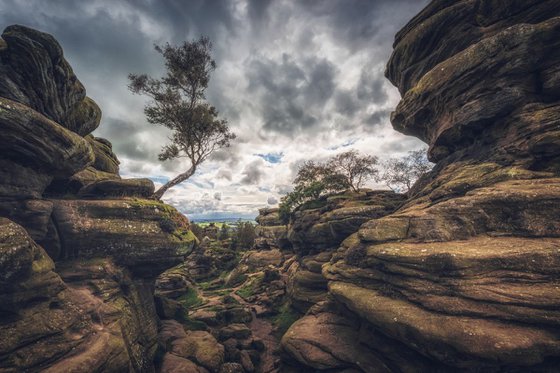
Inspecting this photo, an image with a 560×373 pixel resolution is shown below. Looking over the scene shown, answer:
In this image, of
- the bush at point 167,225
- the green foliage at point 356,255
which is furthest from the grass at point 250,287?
the green foliage at point 356,255

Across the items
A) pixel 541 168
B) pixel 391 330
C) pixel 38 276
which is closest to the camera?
pixel 38 276

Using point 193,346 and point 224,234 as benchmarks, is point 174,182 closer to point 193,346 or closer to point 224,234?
point 193,346

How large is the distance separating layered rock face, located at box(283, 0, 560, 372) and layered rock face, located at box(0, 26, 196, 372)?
51.0 feet

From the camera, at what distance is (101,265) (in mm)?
18609

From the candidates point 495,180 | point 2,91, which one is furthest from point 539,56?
point 2,91

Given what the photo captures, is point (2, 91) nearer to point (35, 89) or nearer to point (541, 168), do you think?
point (35, 89)

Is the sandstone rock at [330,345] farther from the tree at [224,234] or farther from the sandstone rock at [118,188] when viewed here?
the tree at [224,234]

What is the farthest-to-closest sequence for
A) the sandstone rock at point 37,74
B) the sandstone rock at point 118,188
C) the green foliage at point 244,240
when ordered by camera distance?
the green foliage at point 244,240 → the sandstone rock at point 118,188 → the sandstone rock at point 37,74

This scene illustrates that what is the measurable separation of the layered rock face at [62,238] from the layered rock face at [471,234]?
1553 cm

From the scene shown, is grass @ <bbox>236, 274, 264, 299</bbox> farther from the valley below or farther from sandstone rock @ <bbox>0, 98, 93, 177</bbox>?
sandstone rock @ <bbox>0, 98, 93, 177</bbox>

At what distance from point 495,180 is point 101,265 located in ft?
110

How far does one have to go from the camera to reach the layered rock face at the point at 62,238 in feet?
42.1

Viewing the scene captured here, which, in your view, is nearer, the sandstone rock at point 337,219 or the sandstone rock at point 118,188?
the sandstone rock at point 118,188

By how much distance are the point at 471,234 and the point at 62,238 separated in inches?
1257
